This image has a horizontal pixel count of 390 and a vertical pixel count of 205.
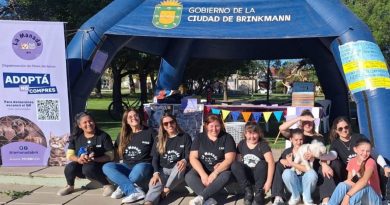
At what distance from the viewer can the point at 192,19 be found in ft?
27.7

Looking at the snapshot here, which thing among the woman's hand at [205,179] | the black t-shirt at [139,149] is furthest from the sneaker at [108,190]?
the woman's hand at [205,179]

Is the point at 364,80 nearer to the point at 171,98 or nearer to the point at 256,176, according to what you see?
the point at 256,176

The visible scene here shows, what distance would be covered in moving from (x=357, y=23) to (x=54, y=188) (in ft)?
17.1

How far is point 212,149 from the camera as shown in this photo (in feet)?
19.1

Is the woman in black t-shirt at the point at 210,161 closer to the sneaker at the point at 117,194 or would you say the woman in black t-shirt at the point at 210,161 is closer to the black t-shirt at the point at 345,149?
the sneaker at the point at 117,194

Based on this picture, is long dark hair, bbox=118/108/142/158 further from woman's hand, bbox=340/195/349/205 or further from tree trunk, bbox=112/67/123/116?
tree trunk, bbox=112/67/123/116

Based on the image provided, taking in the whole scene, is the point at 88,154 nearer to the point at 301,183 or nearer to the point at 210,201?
the point at 210,201

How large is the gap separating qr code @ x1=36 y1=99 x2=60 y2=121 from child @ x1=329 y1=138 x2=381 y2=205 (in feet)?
14.0

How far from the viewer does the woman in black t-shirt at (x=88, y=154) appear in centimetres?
611

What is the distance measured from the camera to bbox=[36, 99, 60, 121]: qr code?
7246mm

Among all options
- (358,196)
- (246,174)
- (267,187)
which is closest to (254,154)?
(246,174)

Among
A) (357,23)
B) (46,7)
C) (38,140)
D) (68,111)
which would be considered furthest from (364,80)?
(46,7)

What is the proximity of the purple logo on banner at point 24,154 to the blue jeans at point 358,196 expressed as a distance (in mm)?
4371

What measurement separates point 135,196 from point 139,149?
0.66m
